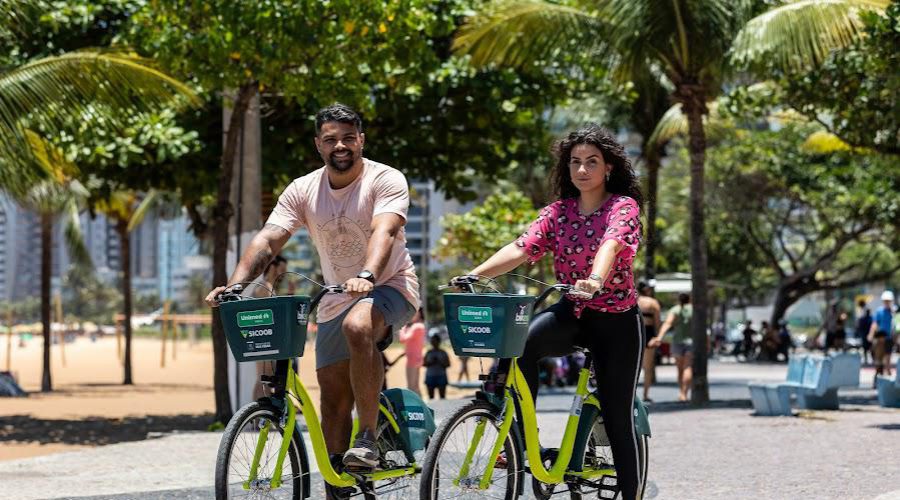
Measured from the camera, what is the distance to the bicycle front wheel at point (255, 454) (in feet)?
17.2

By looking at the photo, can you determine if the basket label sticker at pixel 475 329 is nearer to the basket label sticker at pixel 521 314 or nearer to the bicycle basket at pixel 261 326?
the basket label sticker at pixel 521 314

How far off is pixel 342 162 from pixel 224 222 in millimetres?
10025

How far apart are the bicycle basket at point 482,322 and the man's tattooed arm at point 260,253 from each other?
0.80 m

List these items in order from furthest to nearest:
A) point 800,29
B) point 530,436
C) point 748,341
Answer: point 748,341
point 800,29
point 530,436

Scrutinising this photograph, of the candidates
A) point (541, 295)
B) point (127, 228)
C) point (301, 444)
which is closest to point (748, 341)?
point (127, 228)

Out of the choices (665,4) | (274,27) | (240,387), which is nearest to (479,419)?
(274,27)

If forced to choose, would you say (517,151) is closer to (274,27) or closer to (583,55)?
(583,55)

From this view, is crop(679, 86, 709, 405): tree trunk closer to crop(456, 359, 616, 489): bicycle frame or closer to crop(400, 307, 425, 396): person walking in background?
crop(400, 307, 425, 396): person walking in background

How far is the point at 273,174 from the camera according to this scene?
682 inches

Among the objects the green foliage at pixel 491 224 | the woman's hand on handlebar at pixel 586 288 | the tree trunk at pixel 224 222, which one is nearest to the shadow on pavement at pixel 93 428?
the tree trunk at pixel 224 222

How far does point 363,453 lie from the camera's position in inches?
217

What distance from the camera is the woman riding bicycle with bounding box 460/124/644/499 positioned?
5.94 meters

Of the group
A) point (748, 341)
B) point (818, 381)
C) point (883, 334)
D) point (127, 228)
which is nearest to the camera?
point (818, 381)

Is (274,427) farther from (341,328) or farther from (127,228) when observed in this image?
(127,228)
